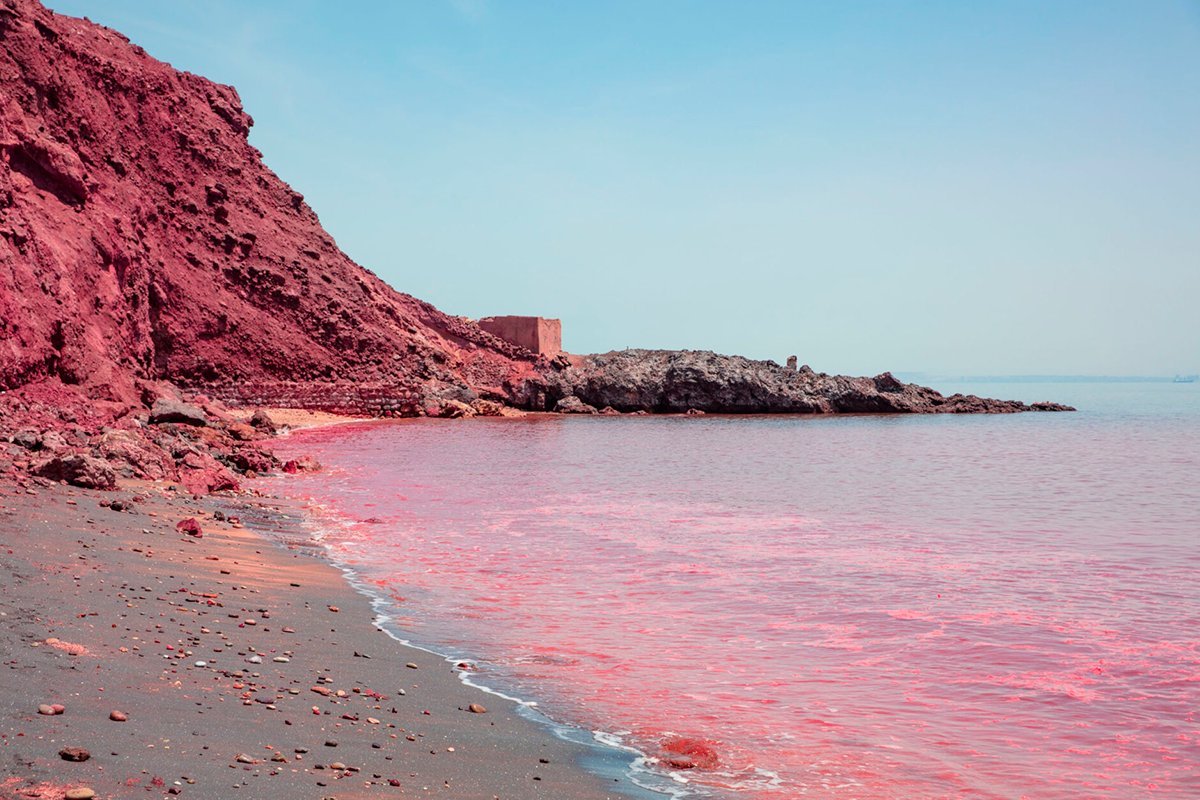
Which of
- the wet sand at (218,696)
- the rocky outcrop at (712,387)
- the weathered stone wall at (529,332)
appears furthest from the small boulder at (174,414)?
the weathered stone wall at (529,332)

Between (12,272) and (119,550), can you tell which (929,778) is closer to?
(119,550)

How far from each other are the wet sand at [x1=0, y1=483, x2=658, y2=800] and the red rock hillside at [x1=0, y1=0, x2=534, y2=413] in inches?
537

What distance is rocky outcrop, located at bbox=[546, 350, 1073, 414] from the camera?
60781mm

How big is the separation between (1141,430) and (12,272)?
5143 centimetres

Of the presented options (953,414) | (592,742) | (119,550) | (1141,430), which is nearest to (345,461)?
(119,550)

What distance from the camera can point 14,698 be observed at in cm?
491

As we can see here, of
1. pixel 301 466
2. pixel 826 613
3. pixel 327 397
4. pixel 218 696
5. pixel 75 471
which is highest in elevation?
pixel 327 397

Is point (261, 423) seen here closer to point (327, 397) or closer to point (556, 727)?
point (327, 397)

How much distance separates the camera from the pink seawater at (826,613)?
6648 millimetres

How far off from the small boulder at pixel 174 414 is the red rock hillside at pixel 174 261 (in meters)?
1.00

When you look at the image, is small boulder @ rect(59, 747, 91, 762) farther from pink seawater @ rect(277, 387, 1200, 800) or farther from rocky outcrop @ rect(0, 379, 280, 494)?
rocky outcrop @ rect(0, 379, 280, 494)

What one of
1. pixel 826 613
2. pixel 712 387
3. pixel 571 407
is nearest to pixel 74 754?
pixel 826 613

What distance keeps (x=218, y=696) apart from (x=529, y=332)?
58.4 metres

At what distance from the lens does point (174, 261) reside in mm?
45250
